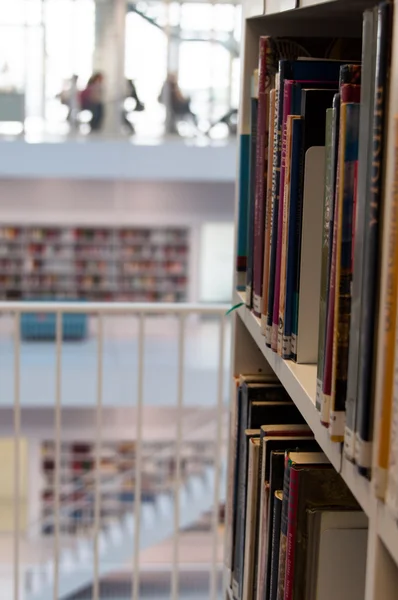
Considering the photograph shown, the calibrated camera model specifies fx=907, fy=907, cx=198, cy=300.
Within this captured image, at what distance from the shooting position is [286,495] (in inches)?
27.3

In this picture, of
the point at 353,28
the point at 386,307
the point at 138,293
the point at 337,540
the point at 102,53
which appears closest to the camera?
the point at 386,307

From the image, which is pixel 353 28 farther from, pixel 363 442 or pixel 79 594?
pixel 79 594

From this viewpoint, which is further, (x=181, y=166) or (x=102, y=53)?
(x=102, y=53)

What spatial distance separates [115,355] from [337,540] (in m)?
6.70

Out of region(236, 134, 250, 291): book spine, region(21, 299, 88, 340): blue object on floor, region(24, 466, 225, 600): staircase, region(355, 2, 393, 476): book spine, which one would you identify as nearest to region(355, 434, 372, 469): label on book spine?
region(355, 2, 393, 476): book spine

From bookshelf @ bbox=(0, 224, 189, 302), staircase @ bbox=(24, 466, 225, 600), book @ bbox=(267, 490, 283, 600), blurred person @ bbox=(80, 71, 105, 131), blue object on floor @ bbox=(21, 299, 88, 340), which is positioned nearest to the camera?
book @ bbox=(267, 490, 283, 600)

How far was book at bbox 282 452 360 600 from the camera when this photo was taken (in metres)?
0.66

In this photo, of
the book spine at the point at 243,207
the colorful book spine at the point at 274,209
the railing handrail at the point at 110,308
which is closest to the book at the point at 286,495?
the colorful book spine at the point at 274,209

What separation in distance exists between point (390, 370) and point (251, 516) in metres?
0.50

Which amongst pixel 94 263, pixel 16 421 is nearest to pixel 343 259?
pixel 16 421

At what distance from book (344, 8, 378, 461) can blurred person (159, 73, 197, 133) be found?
22.2 ft

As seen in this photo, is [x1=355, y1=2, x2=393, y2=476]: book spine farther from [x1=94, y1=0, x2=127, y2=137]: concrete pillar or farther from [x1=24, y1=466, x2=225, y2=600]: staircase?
[x1=94, y1=0, x2=127, y2=137]: concrete pillar

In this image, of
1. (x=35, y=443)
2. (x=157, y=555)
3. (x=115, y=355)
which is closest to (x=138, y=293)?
(x=115, y=355)

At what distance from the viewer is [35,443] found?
720 centimetres
